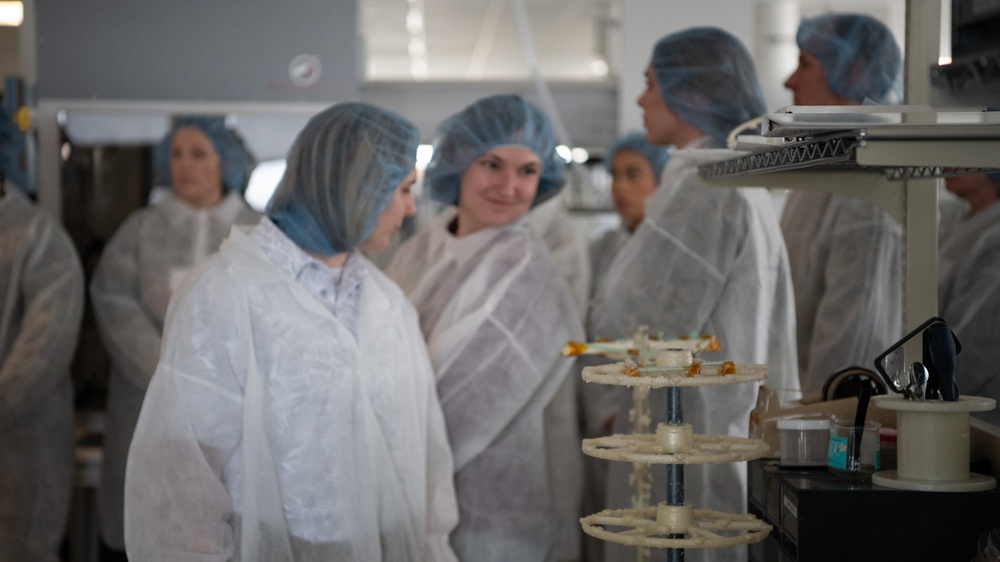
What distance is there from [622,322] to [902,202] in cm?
74

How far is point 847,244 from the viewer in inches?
92.9

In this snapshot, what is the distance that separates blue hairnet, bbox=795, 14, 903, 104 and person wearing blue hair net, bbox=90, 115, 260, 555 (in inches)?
66.6

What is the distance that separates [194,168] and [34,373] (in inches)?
29.9

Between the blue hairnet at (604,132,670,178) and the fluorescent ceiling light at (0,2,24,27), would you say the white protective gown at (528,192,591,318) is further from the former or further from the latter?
the fluorescent ceiling light at (0,2,24,27)

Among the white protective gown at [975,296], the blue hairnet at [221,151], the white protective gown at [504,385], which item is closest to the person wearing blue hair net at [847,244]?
the white protective gown at [975,296]

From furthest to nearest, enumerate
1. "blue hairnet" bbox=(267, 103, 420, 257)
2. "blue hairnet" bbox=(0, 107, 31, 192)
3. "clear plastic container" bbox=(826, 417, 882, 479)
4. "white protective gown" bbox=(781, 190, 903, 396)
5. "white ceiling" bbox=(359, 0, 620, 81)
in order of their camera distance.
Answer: "white ceiling" bbox=(359, 0, 620, 81) < "blue hairnet" bbox=(0, 107, 31, 192) < "white protective gown" bbox=(781, 190, 903, 396) < "blue hairnet" bbox=(267, 103, 420, 257) < "clear plastic container" bbox=(826, 417, 882, 479)

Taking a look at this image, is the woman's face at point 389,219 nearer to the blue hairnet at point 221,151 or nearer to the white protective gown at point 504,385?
the white protective gown at point 504,385

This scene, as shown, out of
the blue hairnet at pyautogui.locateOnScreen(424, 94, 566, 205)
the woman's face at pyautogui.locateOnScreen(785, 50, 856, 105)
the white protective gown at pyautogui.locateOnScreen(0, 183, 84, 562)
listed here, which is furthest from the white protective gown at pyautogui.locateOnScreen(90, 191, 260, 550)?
the woman's face at pyautogui.locateOnScreen(785, 50, 856, 105)

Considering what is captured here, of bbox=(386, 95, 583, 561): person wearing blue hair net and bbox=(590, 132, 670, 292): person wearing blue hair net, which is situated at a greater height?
bbox=(590, 132, 670, 292): person wearing blue hair net

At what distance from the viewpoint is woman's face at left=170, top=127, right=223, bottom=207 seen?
10.6 feet

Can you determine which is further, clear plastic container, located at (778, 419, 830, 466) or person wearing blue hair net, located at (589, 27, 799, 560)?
person wearing blue hair net, located at (589, 27, 799, 560)

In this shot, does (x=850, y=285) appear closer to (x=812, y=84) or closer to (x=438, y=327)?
(x=812, y=84)

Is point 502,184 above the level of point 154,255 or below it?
above

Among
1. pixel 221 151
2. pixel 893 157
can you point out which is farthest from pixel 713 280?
pixel 221 151
